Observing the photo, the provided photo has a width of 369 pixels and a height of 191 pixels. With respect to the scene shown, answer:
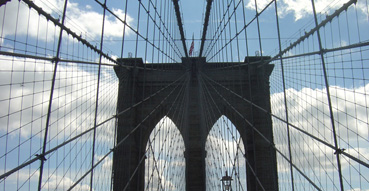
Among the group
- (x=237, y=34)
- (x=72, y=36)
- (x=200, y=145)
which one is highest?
(x=237, y=34)

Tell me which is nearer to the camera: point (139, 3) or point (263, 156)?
point (139, 3)

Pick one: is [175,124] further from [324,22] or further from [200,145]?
[324,22]

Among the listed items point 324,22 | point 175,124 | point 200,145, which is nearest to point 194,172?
point 200,145

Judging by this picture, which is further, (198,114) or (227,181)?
(198,114)

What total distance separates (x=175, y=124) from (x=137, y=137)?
2.12 metres

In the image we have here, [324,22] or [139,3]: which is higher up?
[139,3]

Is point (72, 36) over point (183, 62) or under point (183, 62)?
under

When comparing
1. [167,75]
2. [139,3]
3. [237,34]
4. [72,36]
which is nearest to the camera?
[72,36]

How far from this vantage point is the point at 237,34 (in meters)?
8.38

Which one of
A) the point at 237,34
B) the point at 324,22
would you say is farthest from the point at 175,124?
the point at 324,22

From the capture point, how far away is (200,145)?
17578 millimetres

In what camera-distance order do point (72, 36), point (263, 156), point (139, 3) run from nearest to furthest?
point (72, 36) < point (139, 3) < point (263, 156)

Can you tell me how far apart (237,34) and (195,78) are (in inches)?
368

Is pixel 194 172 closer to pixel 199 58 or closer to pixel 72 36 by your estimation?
pixel 199 58
